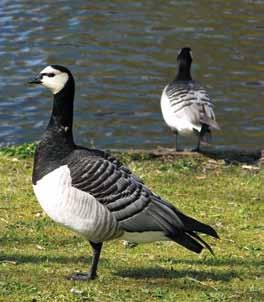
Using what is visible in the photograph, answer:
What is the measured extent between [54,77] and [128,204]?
46.5 inches

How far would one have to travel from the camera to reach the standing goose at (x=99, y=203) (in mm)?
6242

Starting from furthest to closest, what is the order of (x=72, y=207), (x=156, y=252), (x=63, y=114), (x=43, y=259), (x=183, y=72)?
(x=183, y=72)
(x=156, y=252)
(x=43, y=259)
(x=63, y=114)
(x=72, y=207)

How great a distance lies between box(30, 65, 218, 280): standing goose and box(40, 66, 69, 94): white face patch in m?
0.48

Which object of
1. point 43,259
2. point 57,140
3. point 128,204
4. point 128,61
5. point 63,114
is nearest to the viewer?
point 128,204

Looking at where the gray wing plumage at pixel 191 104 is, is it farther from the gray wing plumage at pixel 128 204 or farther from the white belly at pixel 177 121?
the gray wing plumage at pixel 128 204

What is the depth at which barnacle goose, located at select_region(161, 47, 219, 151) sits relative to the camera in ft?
38.2

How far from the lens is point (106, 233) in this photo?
250 inches

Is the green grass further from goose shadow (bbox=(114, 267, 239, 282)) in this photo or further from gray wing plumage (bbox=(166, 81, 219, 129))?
gray wing plumage (bbox=(166, 81, 219, 129))

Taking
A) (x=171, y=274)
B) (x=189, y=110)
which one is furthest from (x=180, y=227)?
(x=189, y=110)

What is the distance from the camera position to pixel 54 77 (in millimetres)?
6691

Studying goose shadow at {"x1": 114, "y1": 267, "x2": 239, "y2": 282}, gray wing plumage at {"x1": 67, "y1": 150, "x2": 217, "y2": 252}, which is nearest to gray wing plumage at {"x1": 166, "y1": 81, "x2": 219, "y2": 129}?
goose shadow at {"x1": 114, "y1": 267, "x2": 239, "y2": 282}

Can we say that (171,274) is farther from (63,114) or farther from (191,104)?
(191,104)

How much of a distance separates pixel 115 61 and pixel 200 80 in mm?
1858

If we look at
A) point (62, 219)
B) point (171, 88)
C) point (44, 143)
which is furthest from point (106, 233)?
point (171, 88)
